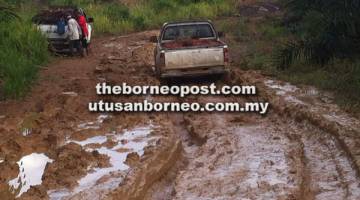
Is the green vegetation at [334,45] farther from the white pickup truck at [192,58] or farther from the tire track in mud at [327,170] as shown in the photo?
the tire track in mud at [327,170]

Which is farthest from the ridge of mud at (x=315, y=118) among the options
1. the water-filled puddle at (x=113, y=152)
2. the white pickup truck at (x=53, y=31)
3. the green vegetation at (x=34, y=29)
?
the white pickup truck at (x=53, y=31)

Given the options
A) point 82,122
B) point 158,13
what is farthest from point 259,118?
point 158,13

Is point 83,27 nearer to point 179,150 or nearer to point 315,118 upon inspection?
point 315,118

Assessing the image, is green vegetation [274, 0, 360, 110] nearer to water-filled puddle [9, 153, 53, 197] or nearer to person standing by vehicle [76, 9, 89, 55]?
water-filled puddle [9, 153, 53, 197]

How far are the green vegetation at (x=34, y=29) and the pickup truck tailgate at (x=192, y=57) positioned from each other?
119 inches

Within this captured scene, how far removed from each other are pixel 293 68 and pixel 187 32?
2729 millimetres

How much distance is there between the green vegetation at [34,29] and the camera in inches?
500

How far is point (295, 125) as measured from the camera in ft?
32.6

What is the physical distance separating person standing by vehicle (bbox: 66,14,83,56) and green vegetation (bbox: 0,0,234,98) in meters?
1.19

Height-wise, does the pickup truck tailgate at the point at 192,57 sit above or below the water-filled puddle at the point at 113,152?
above

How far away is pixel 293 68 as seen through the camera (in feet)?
49.5

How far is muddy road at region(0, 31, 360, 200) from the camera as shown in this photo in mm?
6867

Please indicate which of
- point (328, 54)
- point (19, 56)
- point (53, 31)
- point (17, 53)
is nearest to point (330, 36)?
point (328, 54)

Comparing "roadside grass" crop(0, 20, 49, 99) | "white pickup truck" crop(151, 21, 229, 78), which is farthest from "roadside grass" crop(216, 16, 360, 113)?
"roadside grass" crop(0, 20, 49, 99)
